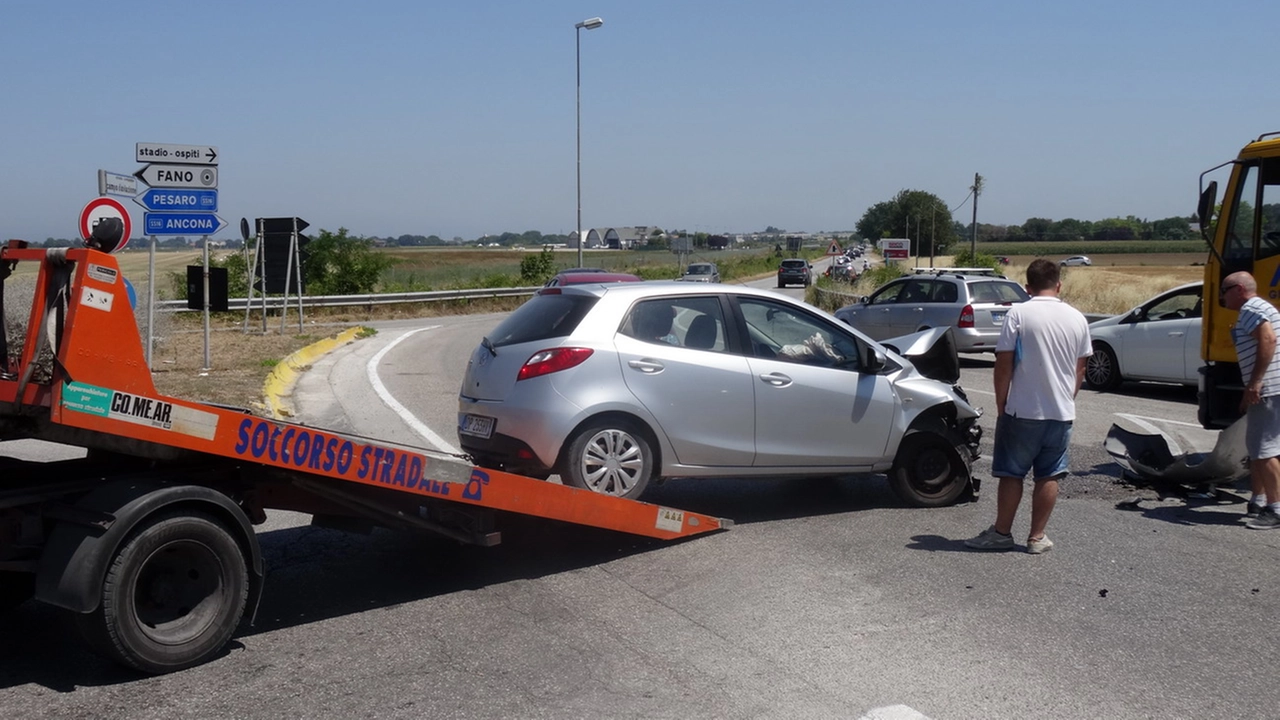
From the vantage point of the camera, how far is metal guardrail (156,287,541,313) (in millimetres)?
30422

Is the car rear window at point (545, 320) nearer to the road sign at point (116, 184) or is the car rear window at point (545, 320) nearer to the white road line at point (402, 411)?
the white road line at point (402, 411)

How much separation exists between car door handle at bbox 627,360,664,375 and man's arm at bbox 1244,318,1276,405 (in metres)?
4.00

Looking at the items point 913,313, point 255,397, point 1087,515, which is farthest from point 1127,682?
point 913,313

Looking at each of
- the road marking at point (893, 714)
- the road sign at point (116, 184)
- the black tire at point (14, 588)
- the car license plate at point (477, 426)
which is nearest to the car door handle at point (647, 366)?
the car license plate at point (477, 426)

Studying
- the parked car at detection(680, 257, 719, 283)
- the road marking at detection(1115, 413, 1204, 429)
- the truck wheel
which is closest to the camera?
the truck wheel

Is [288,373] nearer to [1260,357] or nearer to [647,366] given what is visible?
[647,366]

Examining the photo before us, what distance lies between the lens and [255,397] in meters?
13.8

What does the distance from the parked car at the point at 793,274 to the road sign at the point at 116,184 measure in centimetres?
4669

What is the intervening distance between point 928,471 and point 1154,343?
8596 millimetres

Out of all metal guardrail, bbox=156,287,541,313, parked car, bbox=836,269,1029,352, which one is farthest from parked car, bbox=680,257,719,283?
parked car, bbox=836,269,1029,352

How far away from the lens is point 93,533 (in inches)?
179

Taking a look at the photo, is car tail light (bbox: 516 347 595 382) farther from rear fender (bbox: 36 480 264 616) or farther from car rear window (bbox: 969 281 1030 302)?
car rear window (bbox: 969 281 1030 302)

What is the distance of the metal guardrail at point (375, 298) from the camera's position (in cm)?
3042

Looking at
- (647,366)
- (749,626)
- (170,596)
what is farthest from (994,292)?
(170,596)
